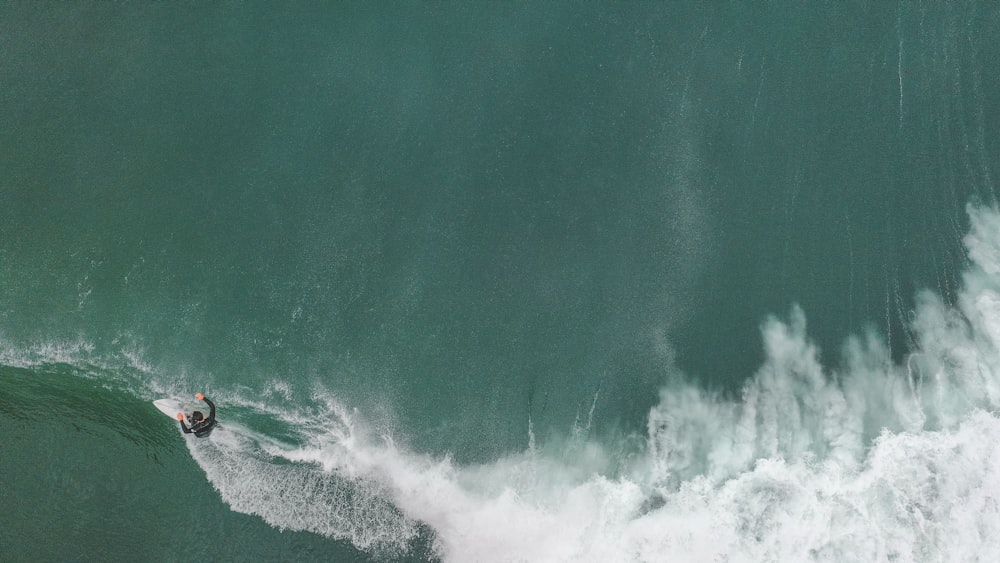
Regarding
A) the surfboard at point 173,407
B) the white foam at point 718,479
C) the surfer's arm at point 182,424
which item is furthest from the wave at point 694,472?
the surfer's arm at point 182,424

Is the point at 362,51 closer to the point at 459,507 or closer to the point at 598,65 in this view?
the point at 598,65

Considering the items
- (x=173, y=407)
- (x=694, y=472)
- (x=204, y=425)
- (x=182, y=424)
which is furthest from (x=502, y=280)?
(x=173, y=407)

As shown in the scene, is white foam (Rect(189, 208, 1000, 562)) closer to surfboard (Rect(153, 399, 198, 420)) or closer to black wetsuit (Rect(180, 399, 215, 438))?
black wetsuit (Rect(180, 399, 215, 438))

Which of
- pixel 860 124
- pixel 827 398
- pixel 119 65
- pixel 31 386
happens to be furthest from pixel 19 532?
pixel 860 124

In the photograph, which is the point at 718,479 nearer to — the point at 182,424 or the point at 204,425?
the point at 204,425

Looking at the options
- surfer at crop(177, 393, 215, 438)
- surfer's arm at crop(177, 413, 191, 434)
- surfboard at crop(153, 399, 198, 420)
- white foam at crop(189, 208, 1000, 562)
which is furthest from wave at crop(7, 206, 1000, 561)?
surfer's arm at crop(177, 413, 191, 434)
